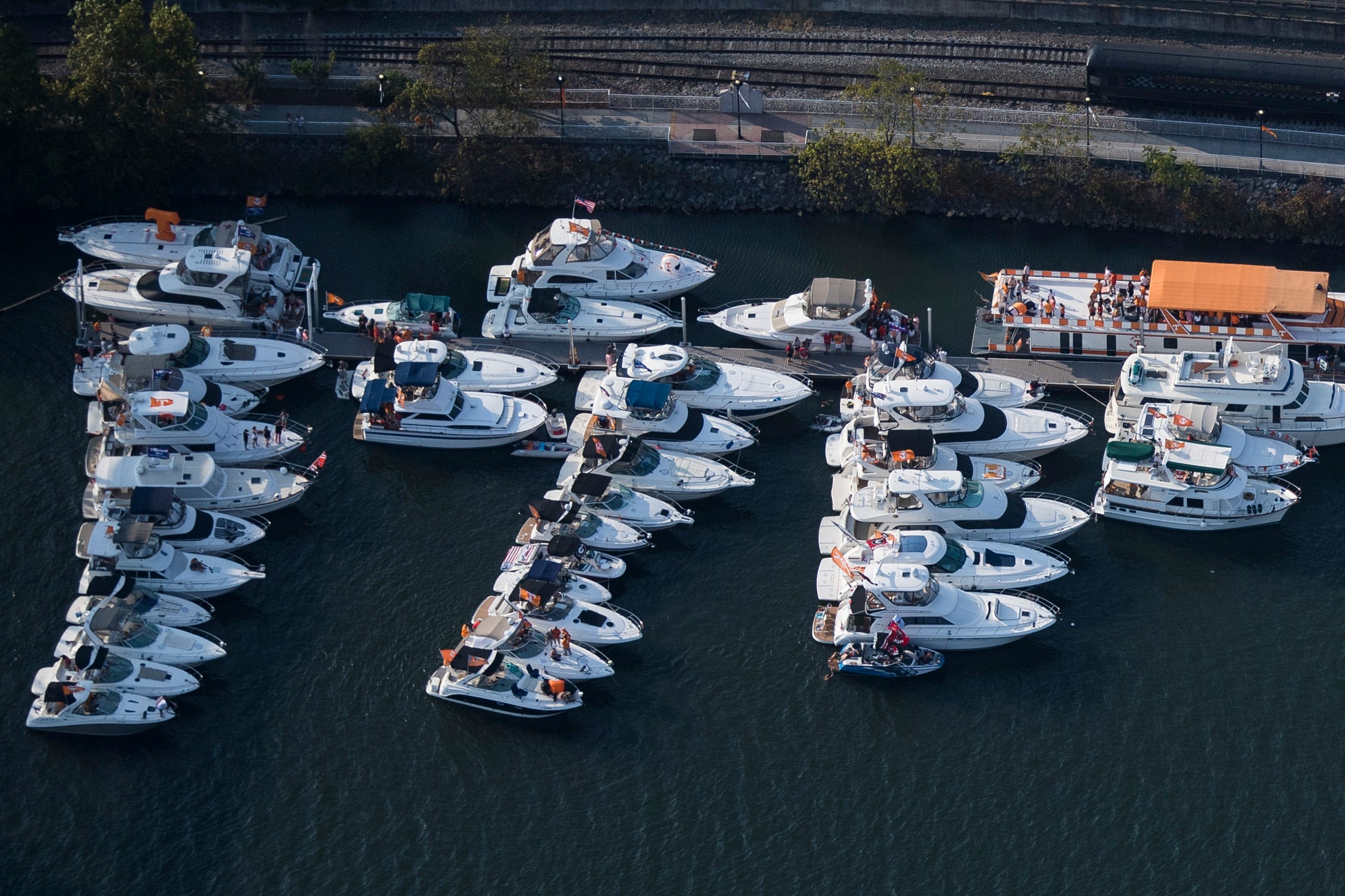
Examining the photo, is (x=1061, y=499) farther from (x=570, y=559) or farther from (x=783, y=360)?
(x=570, y=559)

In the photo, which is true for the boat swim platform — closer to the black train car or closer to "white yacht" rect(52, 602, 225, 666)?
"white yacht" rect(52, 602, 225, 666)

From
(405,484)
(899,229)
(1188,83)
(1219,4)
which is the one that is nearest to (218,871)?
(405,484)

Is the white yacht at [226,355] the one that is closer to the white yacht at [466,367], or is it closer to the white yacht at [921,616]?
the white yacht at [466,367]

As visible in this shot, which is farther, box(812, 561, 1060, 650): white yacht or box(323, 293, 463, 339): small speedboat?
box(323, 293, 463, 339): small speedboat

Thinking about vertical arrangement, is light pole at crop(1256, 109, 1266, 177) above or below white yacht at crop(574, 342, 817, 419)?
above

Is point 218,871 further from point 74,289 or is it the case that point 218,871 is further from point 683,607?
point 74,289

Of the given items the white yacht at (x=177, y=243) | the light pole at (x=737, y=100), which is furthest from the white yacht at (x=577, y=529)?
the light pole at (x=737, y=100)

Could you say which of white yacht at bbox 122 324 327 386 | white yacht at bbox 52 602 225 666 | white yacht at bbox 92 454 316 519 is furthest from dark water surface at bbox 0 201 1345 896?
white yacht at bbox 122 324 327 386
